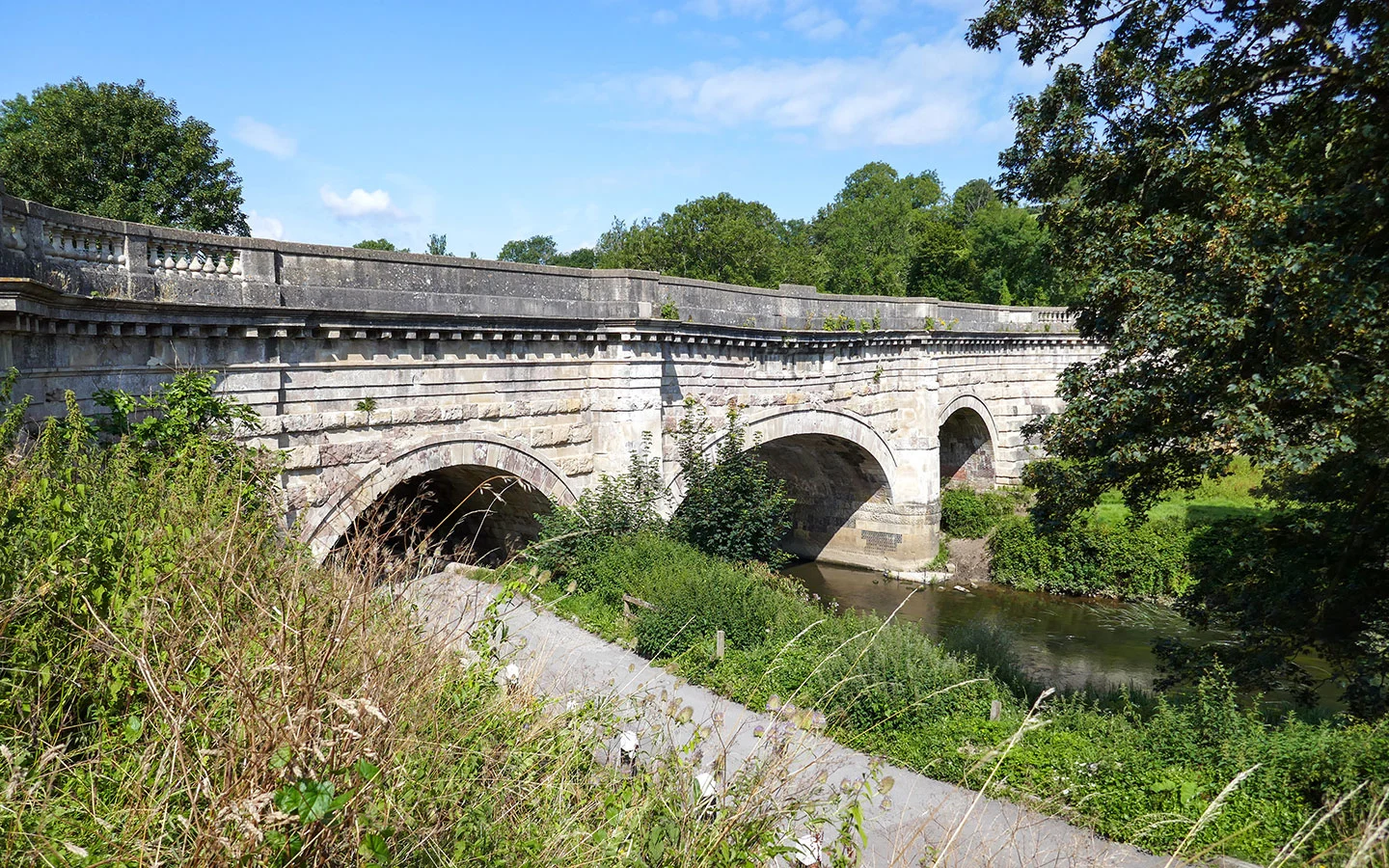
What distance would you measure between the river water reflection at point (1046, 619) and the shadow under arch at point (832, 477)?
749 millimetres

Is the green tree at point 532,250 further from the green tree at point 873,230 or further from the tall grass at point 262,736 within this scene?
the tall grass at point 262,736

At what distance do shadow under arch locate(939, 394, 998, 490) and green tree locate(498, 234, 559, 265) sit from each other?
5566cm

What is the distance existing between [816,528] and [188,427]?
15.9m

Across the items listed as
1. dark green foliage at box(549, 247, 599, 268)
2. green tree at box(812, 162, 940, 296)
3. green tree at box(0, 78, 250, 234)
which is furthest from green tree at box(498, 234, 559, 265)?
green tree at box(0, 78, 250, 234)

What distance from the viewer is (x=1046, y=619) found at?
17.6 meters

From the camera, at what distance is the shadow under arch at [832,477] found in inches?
706

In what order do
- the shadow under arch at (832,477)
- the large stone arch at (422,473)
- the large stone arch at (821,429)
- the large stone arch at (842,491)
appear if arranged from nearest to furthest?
1. the large stone arch at (422,473)
2. the large stone arch at (821,429)
3. the shadow under arch at (832,477)
4. the large stone arch at (842,491)

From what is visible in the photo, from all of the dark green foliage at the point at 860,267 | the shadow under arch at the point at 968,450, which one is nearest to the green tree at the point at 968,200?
the dark green foliage at the point at 860,267

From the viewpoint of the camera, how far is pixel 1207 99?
8500 millimetres

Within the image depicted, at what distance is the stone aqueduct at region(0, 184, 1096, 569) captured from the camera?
7133 millimetres

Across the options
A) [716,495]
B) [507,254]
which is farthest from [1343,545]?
[507,254]

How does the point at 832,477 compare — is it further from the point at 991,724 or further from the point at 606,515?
the point at 991,724

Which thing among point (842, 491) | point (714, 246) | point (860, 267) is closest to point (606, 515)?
point (842, 491)

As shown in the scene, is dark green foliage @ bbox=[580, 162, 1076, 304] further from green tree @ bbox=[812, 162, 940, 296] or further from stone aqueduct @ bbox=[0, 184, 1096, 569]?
stone aqueduct @ bbox=[0, 184, 1096, 569]
